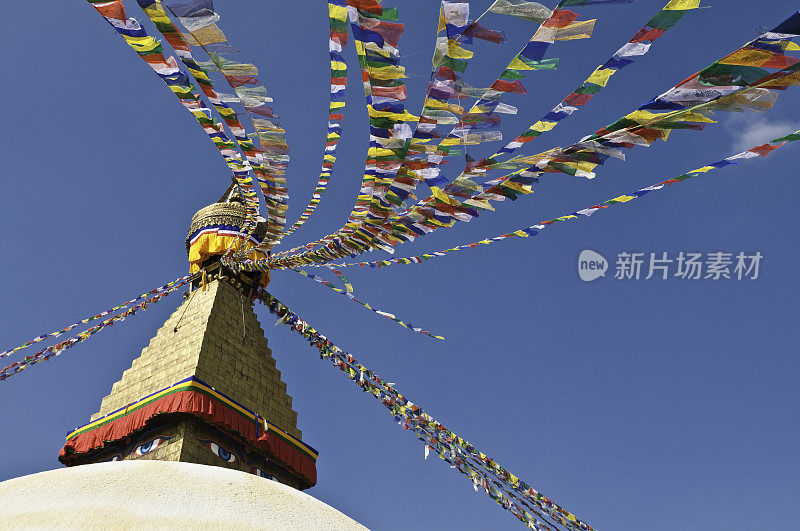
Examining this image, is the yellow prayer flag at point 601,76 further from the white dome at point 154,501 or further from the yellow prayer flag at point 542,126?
the white dome at point 154,501

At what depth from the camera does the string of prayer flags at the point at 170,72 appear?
4.13 m

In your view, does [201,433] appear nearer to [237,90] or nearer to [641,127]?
[237,90]

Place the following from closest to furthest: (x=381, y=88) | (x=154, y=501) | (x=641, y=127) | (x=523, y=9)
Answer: (x=523, y=9), (x=641, y=127), (x=381, y=88), (x=154, y=501)

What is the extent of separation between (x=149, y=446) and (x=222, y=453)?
0.94 m

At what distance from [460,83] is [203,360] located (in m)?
6.23

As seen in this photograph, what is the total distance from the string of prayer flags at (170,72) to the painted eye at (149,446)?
4079mm

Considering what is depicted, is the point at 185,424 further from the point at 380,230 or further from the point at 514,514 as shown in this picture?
the point at 514,514

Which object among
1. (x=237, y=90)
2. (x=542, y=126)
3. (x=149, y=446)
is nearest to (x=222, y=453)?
(x=149, y=446)

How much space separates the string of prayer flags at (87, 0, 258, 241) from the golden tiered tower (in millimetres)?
3747

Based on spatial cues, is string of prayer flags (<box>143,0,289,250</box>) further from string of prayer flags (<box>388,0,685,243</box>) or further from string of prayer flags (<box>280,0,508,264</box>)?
string of prayer flags (<box>388,0,685,243</box>)

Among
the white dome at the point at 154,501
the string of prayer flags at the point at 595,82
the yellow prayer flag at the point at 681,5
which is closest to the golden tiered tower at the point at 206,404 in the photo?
the white dome at the point at 154,501

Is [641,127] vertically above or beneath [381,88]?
beneath

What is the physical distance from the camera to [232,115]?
5254mm

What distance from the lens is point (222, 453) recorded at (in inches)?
332
